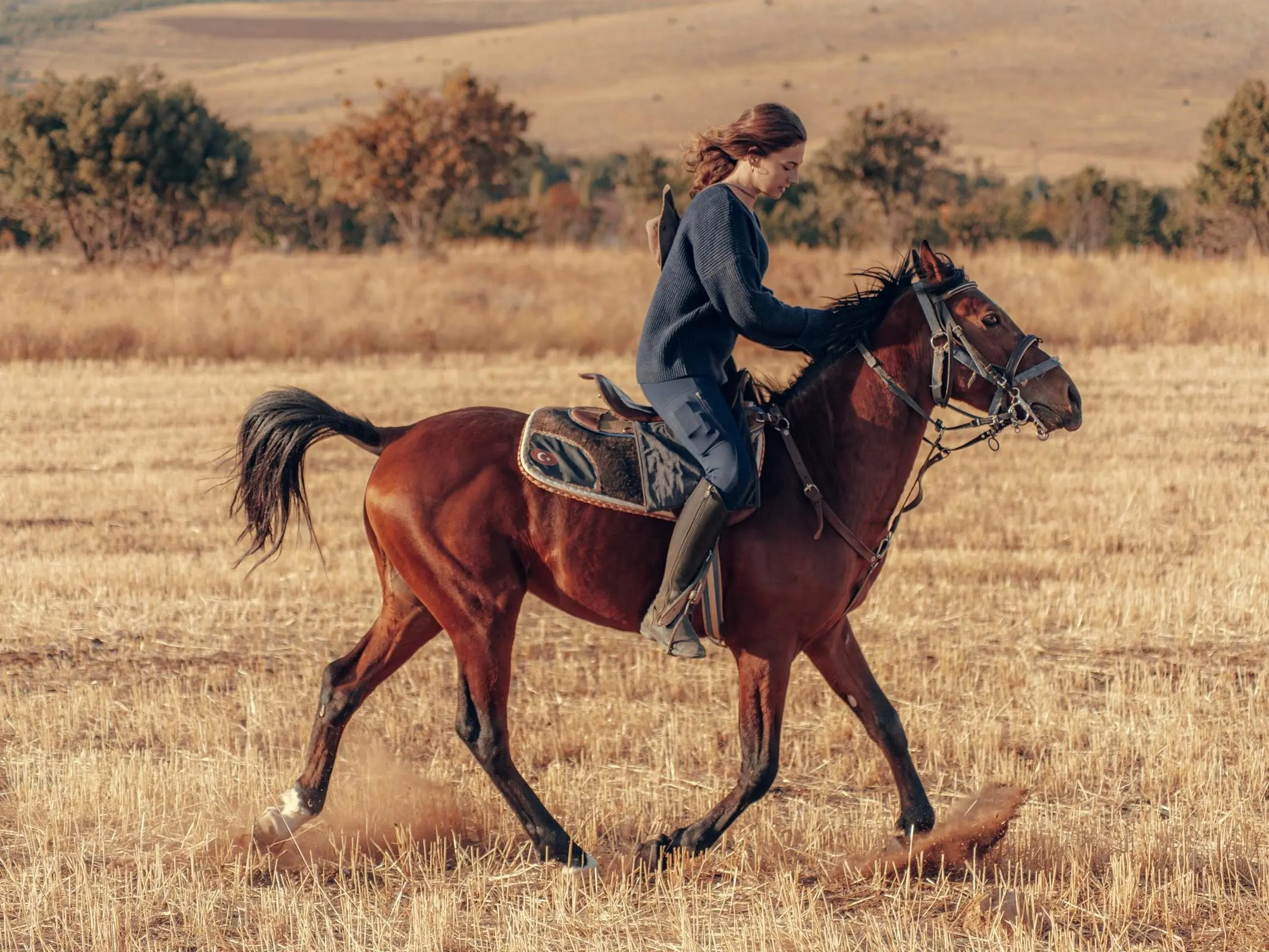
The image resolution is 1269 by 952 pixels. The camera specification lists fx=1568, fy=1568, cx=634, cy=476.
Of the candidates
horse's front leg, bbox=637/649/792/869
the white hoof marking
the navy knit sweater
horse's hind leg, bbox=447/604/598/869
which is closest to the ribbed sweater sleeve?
the navy knit sweater

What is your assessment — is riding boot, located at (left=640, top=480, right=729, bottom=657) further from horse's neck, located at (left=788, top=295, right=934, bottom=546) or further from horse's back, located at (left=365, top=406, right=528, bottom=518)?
horse's back, located at (left=365, top=406, right=528, bottom=518)

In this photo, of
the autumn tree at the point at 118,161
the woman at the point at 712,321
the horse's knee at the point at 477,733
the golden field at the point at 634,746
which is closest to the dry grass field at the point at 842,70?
the autumn tree at the point at 118,161

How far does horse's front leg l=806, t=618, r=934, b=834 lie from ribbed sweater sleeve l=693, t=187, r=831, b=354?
1.25 metres

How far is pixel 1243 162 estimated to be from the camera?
3984 cm

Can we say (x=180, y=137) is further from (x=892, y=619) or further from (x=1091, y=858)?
(x=1091, y=858)

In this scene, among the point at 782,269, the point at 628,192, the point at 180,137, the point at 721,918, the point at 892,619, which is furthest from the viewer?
the point at 628,192

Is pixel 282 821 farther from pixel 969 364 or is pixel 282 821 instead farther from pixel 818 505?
pixel 969 364

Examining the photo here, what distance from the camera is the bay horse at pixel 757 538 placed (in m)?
5.61

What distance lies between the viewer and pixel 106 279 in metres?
25.5

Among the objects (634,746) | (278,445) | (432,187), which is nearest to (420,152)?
(432,187)

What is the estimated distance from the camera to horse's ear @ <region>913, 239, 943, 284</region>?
575 centimetres

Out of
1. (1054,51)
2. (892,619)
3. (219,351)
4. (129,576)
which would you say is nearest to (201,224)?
(219,351)

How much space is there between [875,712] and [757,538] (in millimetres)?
834

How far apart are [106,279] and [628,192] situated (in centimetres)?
3424
